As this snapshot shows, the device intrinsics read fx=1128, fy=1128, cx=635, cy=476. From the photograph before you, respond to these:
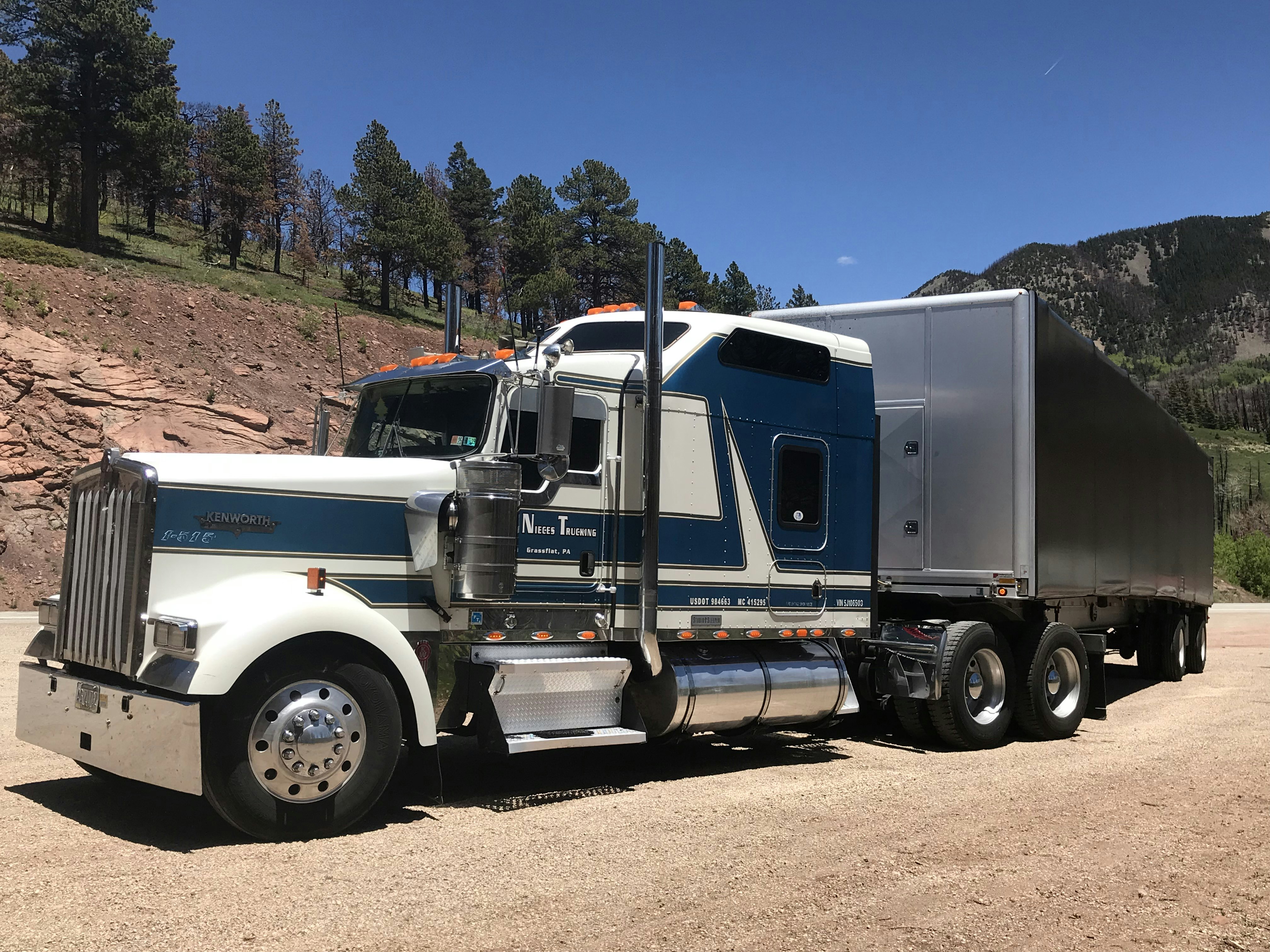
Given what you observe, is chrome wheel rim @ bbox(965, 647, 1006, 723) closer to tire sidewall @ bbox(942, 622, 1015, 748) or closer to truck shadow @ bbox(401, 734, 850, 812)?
tire sidewall @ bbox(942, 622, 1015, 748)

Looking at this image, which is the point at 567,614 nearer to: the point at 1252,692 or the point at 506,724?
the point at 506,724

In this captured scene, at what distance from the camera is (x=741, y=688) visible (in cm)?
887

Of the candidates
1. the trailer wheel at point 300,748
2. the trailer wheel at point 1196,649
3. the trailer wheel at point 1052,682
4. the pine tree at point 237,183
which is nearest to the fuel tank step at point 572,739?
the trailer wheel at point 300,748

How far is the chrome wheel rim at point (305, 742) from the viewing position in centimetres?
625

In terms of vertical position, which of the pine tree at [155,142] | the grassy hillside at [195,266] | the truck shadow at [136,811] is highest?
the pine tree at [155,142]

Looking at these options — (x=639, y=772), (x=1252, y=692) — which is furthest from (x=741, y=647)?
(x=1252, y=692)

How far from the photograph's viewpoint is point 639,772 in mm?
8992

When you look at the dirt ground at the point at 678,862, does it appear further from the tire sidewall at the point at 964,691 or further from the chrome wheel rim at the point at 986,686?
the chrome wheel rim at the point at 986,686

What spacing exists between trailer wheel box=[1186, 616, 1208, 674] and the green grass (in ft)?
69.3

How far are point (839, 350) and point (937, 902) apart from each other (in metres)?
5.52

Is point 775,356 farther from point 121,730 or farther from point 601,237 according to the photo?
point 601,237

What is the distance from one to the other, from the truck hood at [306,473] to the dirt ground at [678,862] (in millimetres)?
2038

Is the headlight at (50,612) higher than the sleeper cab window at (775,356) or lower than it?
lower

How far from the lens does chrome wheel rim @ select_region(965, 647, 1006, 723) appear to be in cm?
1076
